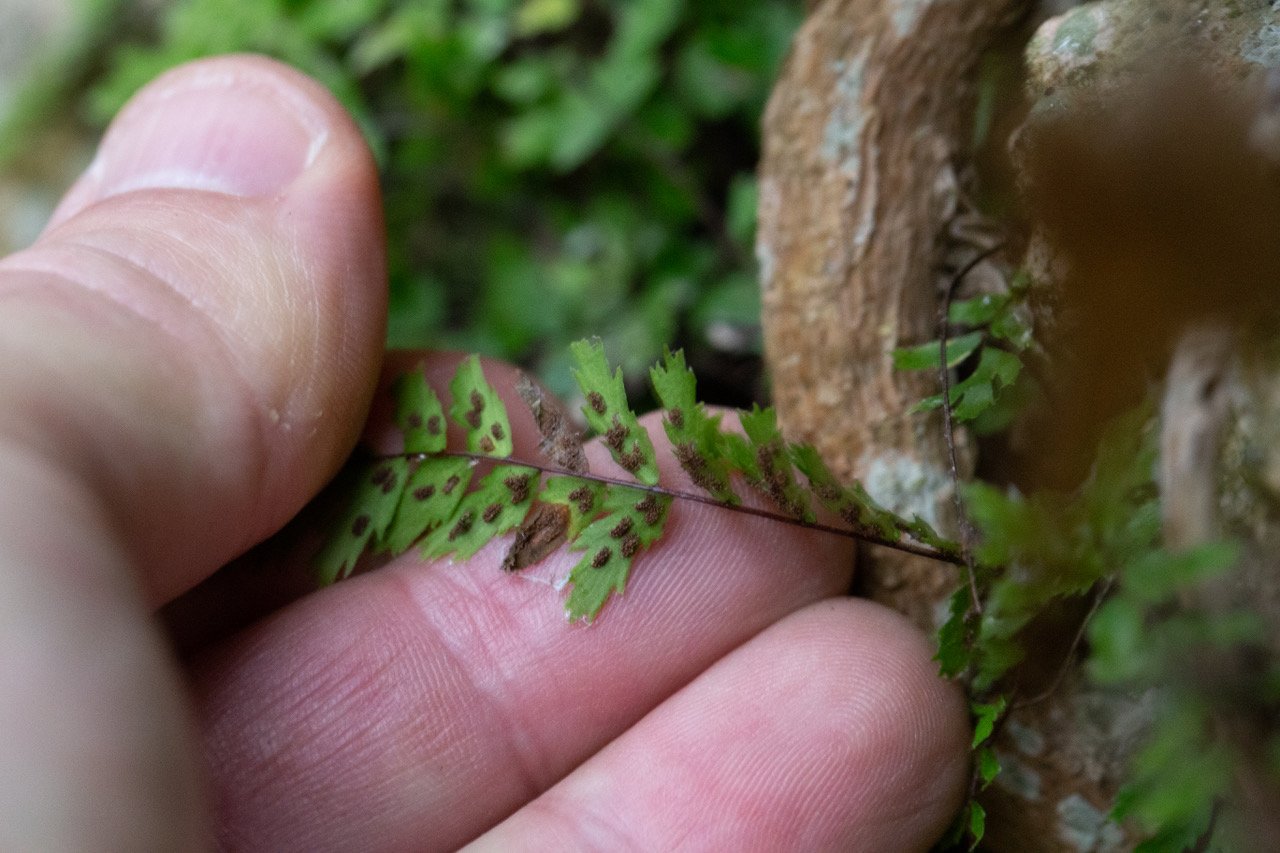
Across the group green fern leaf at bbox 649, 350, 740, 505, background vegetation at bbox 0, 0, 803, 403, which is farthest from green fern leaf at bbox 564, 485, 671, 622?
Result: background vegetation at bbox 0, 0, 803, 403

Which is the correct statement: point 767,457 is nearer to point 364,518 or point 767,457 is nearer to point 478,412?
point 478,412

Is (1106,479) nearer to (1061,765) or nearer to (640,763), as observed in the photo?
(1061,765)

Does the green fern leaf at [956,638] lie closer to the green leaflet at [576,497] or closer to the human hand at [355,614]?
the human hand at [355,614]

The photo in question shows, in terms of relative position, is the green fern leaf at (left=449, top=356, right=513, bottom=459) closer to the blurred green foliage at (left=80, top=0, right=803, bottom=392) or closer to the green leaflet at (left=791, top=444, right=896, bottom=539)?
the green leaflet at (left=791, top=444, right=896, bottom=539)

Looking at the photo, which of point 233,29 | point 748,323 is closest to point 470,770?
point 748,323

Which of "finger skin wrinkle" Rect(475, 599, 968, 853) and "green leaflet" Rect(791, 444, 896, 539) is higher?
"green leaflet" Rect(791, 444, 896, 539)
